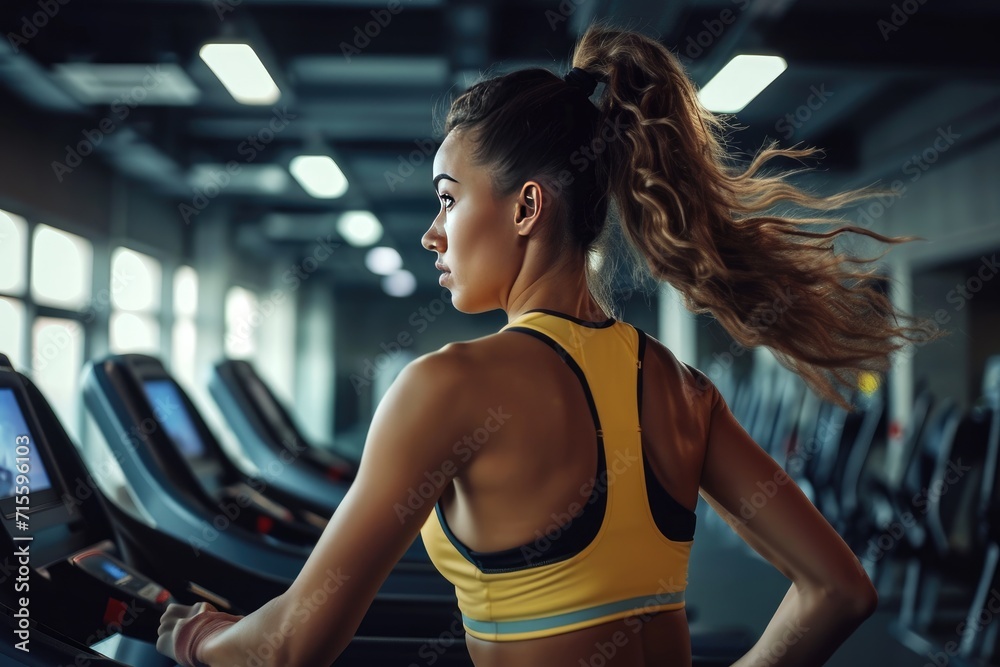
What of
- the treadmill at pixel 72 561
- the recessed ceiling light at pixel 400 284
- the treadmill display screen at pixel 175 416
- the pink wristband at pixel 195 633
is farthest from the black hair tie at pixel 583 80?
the recessed ceiling light at pixel 400 284

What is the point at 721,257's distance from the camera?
113 cm

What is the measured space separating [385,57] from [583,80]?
365 cm

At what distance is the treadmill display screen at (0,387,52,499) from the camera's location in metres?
Answer: 1.53

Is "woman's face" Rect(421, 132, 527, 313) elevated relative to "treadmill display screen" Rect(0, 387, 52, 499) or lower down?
elevated

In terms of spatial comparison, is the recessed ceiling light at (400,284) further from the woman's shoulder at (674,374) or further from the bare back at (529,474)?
the bare back at (529,474)

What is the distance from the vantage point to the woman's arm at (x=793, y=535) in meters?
1.13

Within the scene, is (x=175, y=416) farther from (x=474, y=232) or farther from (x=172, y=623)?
(x=474, y=232)

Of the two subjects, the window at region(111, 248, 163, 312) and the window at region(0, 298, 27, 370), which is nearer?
the window at region(0, 298, 27, 370)

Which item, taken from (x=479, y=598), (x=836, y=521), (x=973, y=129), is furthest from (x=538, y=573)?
(x=973, y=129)

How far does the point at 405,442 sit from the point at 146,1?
12.2ft

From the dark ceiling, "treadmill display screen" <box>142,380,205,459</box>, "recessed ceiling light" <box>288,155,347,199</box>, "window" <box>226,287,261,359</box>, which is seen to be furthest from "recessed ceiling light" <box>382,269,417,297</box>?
"treadmill display screen" <box>142,380,205,459</box>

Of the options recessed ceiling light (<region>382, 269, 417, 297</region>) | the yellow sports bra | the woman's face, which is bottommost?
the yellow sports bra

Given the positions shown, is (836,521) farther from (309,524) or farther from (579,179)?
(579,179)

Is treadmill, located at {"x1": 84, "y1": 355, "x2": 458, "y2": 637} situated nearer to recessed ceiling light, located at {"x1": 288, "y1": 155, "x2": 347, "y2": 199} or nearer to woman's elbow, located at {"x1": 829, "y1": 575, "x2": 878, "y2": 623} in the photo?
woman's elbow, located at {"x1": 829, "y1": 575, "x2": 878, "y2": 623}
